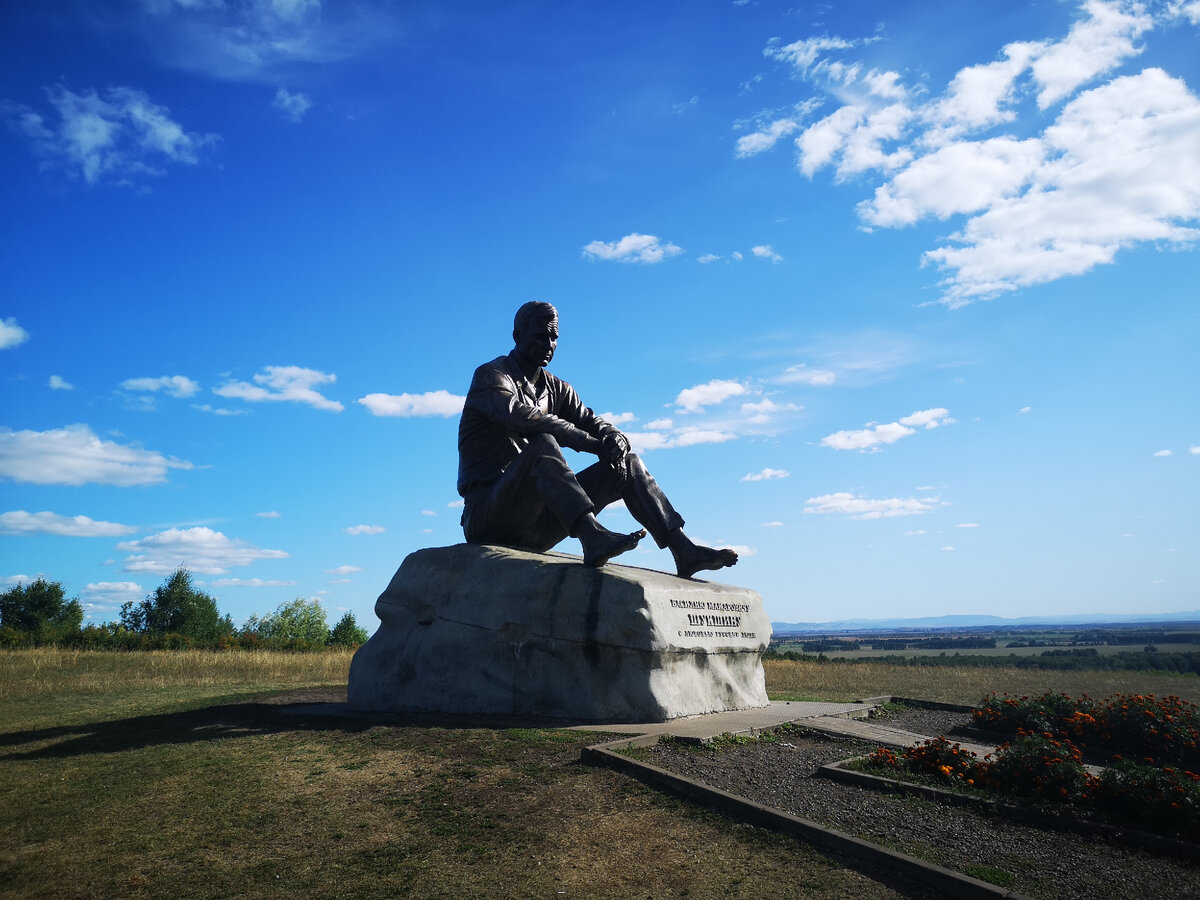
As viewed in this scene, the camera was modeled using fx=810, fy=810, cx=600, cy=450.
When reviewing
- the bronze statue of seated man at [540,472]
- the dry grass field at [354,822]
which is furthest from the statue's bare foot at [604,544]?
the dry grass field at [354,822]

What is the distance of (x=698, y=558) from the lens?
31.7 ft

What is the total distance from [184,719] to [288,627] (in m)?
61.9

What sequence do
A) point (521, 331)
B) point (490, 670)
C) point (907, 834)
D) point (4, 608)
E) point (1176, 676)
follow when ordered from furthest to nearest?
point (4, 608) < point (1176, 676) < point (521, 331) < point (490, 670) < point (907, 834)

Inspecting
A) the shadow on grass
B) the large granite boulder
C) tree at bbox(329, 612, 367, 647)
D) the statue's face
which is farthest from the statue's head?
tree at bbox(329, 612, 367, 647)

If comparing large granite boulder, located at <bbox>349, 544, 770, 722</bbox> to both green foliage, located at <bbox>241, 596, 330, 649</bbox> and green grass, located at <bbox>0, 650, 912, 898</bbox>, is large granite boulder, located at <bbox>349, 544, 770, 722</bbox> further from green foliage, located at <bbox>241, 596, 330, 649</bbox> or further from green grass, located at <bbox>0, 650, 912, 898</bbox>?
green foliage, located at <bbox>241, 596, 330, 649</bbox>

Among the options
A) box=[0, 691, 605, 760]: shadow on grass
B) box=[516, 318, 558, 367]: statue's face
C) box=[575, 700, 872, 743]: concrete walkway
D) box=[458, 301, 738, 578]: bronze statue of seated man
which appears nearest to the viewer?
box=[575, 700, 872, 743]: concrete walkway

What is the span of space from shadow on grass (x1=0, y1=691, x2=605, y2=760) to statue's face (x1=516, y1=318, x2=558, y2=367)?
4538mm

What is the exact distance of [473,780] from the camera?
19.9ft

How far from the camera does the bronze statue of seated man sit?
29.6 ft

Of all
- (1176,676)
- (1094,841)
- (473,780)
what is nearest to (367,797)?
(473,780)

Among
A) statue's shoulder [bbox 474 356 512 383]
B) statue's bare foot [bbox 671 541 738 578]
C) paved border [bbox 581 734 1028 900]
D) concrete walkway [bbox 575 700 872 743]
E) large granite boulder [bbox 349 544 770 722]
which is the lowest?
paved border [bbox 581 734 1028 900]

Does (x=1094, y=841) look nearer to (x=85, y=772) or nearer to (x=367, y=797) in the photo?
(x=367, y=797)

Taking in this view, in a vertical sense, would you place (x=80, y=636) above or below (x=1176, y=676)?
above

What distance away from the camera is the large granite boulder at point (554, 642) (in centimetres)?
833
